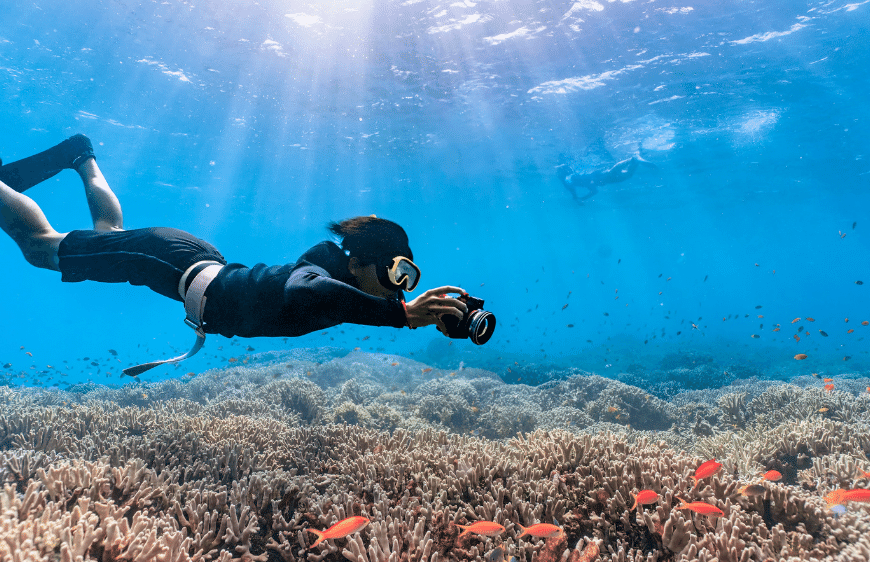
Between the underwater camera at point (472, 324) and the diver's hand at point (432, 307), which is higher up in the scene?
the diver's hand at point (432, 307)

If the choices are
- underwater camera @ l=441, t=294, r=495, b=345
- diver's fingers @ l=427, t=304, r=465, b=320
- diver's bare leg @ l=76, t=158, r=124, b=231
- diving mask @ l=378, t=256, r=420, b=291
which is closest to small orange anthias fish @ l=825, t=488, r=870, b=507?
underwater camera @ l=441, t=294, r=495, b=345

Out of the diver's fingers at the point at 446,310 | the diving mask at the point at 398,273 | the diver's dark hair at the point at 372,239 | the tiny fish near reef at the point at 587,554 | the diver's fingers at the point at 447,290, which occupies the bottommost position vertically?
the tiny fish near reef at the point at 587,554

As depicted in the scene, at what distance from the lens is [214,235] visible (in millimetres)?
52125

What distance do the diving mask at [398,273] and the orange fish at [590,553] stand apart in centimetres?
219

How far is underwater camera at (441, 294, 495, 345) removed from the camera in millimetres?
2115

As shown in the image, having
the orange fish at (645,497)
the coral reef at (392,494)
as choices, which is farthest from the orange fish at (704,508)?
the orange fish at (645,497)

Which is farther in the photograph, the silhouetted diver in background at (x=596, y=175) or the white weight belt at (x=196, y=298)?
the silhouetted diver in background at (x=596, y=175)

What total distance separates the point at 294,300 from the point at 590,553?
8.58ft

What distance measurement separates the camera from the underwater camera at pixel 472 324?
6.94 feet

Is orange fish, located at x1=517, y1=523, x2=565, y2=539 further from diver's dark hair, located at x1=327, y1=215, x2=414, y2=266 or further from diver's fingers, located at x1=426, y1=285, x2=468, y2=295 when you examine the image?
diver's dark hair, located at x1=327, y1=215, x2=414, y2=266

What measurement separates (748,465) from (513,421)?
4658 mm

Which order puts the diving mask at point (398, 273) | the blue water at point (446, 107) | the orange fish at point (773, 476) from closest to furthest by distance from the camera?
the diving mask at point (398, 273)
the orange fish at point (773, 476)
the blue water at point (446, 107)

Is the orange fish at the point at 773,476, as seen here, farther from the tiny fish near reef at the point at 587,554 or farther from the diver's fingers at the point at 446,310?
the diver's fingers at the point at 446,310

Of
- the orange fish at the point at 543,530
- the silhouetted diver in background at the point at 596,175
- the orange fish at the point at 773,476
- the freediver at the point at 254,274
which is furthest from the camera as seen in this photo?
the silhouetted diver in background at the point at 596,175
